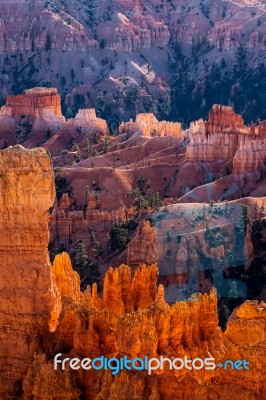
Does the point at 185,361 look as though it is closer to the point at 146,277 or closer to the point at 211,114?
the point at 146,277

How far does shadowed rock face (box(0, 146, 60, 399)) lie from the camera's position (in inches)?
1091

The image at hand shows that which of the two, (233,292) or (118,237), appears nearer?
(233,292)

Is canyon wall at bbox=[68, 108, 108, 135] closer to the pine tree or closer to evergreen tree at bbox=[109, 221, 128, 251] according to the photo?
evergreen tree at bbox=[109, 221, 128, 251]

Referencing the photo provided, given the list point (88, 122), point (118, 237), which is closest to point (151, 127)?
point (88, 122)

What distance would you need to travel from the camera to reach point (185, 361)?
87.2ft

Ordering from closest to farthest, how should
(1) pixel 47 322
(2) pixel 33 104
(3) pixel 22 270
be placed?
(3) pixel 22 270 → (1) pixel 47 322 → (2) pixel 33 104

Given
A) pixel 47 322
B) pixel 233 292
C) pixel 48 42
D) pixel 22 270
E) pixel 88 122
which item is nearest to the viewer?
pixel 22 270

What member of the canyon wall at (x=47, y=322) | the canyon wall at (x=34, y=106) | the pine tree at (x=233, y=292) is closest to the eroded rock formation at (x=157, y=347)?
the canyon wall at (x=47, y=322)

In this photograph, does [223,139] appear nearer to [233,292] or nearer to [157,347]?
[233,292]

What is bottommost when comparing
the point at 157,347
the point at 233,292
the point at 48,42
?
the point at 233,292

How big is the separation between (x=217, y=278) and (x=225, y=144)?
3486 cm

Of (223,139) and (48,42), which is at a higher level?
(48,42)

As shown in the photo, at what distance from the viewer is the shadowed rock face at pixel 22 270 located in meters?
27.7

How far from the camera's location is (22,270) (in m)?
28.0
